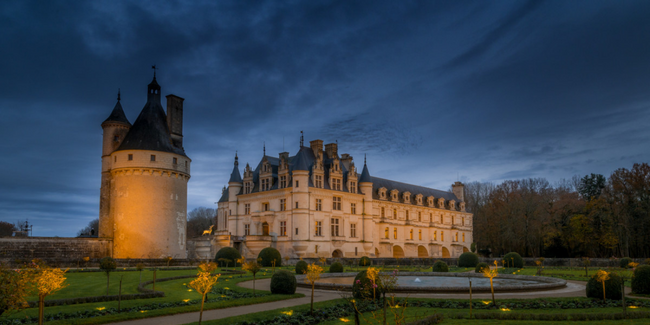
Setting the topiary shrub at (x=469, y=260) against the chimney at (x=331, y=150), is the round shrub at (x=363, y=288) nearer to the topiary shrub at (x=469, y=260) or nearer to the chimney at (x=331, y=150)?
the topiary shrub at (x=469, y=260)

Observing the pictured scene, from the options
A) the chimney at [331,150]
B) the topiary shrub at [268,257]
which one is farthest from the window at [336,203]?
the topiary shrub at [268,257]

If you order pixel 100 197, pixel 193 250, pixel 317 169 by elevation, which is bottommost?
pixel 193 250

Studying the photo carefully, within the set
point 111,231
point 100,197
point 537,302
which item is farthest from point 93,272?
point 537,302

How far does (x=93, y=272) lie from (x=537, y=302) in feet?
79.8

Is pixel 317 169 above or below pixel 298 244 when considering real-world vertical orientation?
above

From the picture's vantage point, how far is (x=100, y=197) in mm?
43625

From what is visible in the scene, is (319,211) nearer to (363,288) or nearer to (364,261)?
(364,261)

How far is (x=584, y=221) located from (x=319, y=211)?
2815cm

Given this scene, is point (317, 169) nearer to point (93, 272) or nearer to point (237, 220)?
point (237, 220)

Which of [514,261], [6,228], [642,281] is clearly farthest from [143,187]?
[6,228]

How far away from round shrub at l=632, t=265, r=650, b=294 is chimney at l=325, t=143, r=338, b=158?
39.2m

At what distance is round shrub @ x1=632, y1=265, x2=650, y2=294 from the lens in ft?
60.3

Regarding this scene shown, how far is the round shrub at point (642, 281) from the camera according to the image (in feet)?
60.3

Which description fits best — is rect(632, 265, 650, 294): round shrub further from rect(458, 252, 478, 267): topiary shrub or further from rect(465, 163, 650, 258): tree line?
rect(465, 163, 650, 258): tree line
